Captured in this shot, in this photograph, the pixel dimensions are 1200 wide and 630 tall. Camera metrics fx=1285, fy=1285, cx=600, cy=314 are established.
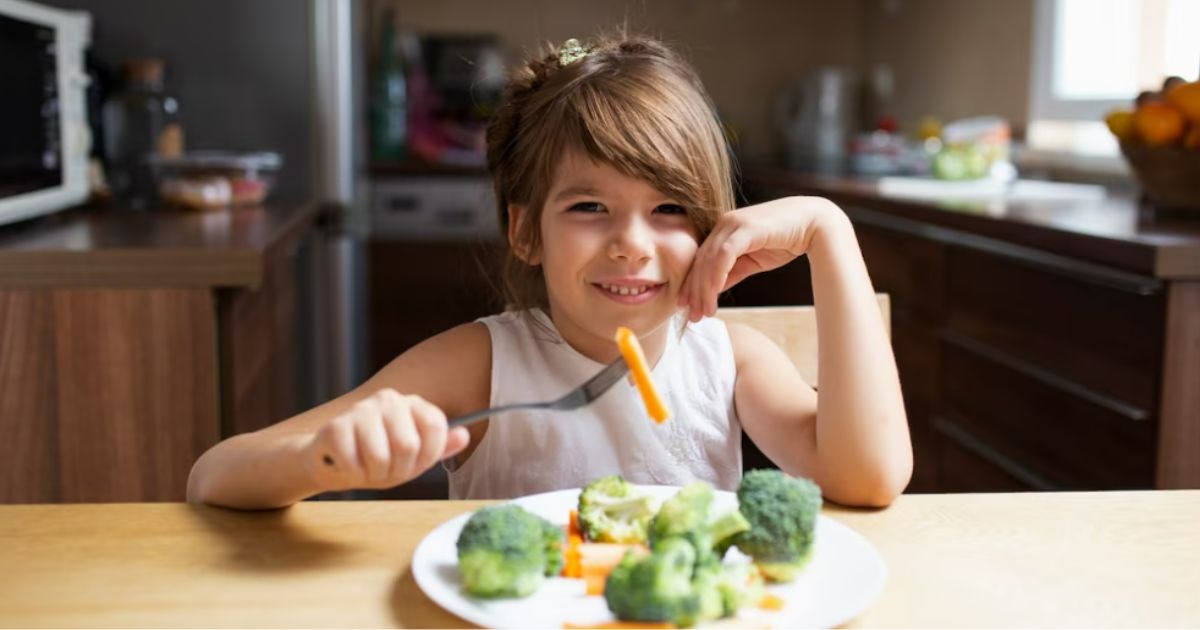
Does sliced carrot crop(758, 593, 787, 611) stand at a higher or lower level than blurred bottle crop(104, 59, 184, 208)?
lower

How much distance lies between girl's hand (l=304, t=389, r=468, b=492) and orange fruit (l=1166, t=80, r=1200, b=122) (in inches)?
67.7

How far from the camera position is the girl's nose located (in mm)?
1048

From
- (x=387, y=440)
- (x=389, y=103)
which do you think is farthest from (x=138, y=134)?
(x=387, y=440)

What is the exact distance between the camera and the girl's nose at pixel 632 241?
1048 millimetres

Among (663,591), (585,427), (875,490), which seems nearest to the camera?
(663,591)

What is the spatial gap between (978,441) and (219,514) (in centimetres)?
176

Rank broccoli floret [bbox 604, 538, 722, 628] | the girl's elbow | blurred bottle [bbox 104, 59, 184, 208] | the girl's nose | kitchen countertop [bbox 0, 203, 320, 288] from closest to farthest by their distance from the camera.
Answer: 1. broccoli floret [bbox 604, 538, 722, 628]
2. the girl's elbow
3. the girl's nose
4. kitchen countertop [bbox 0, 203, 320, 288]
5. blurred bottle [bbox 104, 59, 184, 208]

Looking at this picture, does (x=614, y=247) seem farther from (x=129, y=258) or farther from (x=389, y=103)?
(x=389, y=103)

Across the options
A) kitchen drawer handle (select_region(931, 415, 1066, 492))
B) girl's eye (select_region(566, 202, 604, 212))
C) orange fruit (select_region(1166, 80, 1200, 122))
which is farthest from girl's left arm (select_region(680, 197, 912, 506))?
orange fruit (select_region(1166, 80, 1200, 122))

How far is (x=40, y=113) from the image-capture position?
6.78 feet

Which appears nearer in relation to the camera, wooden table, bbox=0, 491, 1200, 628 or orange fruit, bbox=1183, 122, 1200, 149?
wooden table, bbox=0, 491, 1200, 628

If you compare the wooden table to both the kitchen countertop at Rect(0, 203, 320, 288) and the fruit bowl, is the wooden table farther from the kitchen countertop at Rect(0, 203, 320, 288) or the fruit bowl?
the fruit bowl

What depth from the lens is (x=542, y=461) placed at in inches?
47.8

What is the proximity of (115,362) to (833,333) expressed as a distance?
1.10 metres
